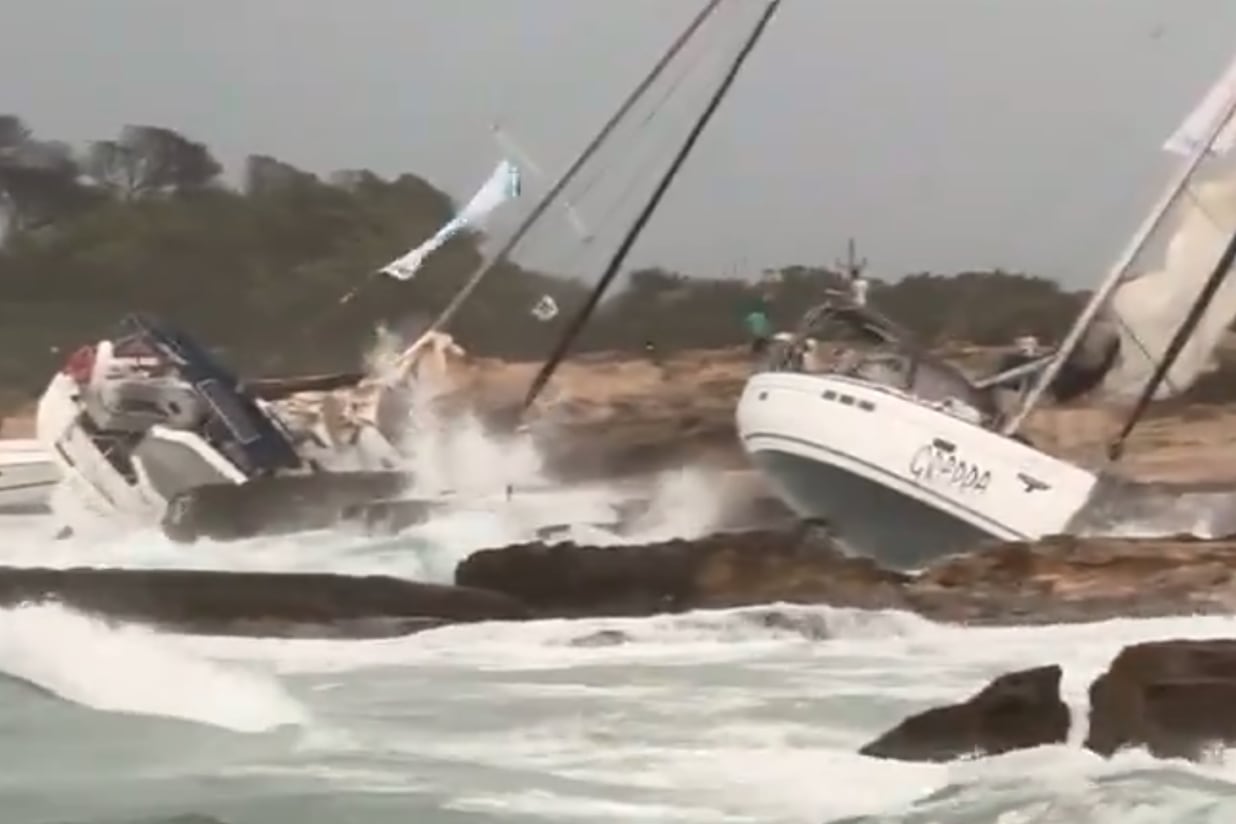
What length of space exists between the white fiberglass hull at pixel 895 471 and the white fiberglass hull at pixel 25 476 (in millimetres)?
785

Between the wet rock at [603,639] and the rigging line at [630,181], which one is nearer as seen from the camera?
the wet rock at [603,639]

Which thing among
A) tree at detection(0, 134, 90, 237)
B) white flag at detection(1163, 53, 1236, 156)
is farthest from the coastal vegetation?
white flag at detection(1163, 53, 1236, 156)

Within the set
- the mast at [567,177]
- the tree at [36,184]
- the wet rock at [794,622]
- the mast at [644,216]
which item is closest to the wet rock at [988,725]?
the wet rock at [794,622]

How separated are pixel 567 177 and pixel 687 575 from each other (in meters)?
0.48

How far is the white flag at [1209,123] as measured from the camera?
6.37ft

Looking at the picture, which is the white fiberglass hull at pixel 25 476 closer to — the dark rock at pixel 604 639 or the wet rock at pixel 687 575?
the wet rock at pixel 687 575

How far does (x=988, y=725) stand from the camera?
1.81 metres

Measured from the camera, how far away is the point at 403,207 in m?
1.97

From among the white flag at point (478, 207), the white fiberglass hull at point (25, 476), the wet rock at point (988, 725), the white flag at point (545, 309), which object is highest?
the white flag at point (478, 207)

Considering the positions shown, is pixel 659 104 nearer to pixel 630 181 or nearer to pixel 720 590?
pixel 630 181

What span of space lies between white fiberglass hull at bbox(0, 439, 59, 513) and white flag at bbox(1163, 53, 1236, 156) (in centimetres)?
132

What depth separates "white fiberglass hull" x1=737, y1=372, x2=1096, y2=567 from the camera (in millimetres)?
1885

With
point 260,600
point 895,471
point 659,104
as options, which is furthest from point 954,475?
point 260,600

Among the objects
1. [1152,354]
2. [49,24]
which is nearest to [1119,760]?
[1152,354]
